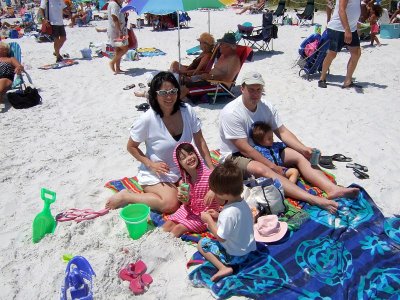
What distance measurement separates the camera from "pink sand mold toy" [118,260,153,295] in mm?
2553

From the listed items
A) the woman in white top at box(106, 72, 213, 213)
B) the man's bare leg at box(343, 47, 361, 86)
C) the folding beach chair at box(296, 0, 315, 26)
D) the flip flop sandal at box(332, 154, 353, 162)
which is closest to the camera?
the woman in white top at box(106, 72, 213, 213)

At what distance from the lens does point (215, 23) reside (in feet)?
56.1

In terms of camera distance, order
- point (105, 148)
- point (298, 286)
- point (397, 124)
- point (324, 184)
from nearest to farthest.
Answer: point (298, 286) < point (324, 184) < point (105, 148) < point (397, 124)

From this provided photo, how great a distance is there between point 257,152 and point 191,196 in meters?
0.83

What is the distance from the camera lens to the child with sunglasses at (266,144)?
3.71 meters

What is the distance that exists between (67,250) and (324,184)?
7.85 ft

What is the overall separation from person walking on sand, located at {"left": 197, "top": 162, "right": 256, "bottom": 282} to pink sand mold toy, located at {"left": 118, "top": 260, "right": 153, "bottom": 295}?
44cm

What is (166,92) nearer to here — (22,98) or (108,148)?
(108,148)

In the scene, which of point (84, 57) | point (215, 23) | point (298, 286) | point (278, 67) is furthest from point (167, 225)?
point (215, 23)

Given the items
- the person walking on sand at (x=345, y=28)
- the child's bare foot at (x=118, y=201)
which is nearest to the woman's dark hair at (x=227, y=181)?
the child's bare foot at (x=118, y=201)

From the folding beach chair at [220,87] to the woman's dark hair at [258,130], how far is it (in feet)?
8.79

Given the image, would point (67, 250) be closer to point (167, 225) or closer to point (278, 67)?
point (167, 225)

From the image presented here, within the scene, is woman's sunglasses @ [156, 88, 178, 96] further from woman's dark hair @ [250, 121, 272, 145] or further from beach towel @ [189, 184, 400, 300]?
beach towel @ [189, 184, 400, 300]

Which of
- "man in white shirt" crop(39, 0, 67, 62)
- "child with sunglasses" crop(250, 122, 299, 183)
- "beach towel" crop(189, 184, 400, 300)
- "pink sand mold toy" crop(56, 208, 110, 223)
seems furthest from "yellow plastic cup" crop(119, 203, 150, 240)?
"man in white shirt" crop(39, 0, 67, 62)
